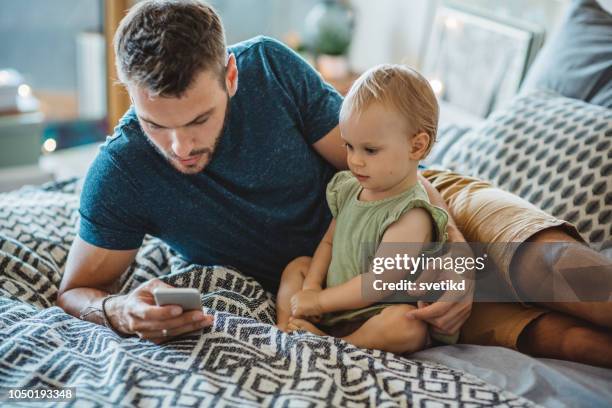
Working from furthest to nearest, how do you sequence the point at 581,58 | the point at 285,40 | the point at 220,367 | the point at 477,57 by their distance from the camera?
the point at 285,40 < the point at 477,57 < the point at 581,58 < the point at 220,367

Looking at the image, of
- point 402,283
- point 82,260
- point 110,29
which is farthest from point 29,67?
point 402,283

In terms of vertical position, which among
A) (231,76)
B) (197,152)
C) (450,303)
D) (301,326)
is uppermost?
(231,76)

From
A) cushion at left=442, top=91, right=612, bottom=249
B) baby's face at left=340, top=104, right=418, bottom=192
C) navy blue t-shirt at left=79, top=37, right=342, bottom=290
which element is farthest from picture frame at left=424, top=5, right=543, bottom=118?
baby's face at left=340, top=104, right=418, bottom=192

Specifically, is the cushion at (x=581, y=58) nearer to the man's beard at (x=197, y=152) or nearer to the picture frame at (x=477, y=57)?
the picture frame at (x=477, y=57)

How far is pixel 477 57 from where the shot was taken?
2.64 m

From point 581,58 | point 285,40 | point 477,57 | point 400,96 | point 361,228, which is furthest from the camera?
point 285,40

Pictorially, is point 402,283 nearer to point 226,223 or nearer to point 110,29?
point 226,223

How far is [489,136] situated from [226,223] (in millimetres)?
732

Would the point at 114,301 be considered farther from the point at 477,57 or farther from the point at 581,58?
the point at 477,57

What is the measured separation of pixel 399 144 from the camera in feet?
4.06

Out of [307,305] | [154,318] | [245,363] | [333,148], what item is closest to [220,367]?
[245,363]

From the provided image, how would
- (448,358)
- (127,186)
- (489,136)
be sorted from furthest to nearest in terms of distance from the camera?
1. (489,136)
2. (127,186)
3. (448,358)

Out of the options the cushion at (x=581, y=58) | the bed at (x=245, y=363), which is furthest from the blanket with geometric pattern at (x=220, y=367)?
the cushion at (x=581, y=58)

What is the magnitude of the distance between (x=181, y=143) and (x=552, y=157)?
0.88 meters
